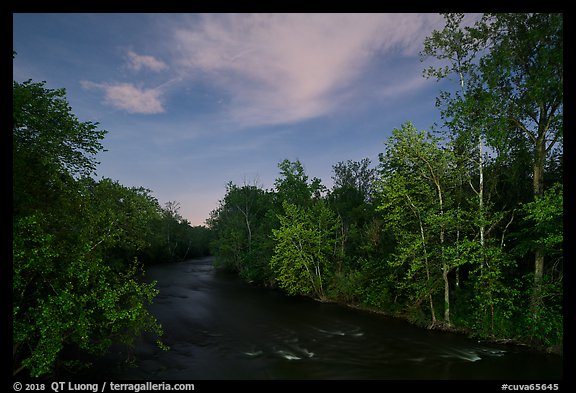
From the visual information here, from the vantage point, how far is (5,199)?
592 centimetres

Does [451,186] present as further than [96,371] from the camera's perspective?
Yes

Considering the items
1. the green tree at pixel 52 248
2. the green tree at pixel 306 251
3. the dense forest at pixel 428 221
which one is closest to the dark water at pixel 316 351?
the dense forest at pixel 428 221

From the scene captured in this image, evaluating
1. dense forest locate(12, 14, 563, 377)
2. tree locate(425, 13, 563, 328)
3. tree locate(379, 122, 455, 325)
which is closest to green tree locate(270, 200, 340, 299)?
dense forest locate(12, 14, 563, 377)

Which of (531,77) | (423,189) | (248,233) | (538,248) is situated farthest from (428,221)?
(248,233)

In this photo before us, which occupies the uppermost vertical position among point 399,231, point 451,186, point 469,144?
point 469,144

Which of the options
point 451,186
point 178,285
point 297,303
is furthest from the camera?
point 178,285

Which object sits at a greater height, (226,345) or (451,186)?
(451,186)

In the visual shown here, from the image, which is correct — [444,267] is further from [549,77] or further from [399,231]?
[549,77]

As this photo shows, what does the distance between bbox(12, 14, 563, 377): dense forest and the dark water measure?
1.45 m

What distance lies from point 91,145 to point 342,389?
14248mm

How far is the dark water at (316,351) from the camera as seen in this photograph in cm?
1163

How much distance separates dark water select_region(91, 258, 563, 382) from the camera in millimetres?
11633

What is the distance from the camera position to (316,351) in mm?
14422

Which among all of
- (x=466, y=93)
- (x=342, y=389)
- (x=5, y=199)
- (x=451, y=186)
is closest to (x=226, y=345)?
(x=342, y=389)
